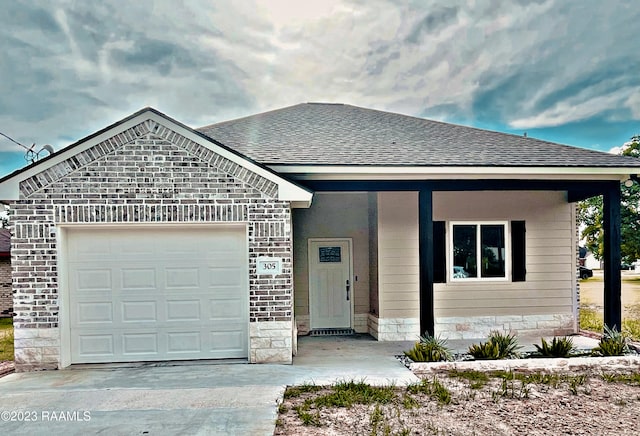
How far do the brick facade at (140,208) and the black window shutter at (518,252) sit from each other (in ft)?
17.5

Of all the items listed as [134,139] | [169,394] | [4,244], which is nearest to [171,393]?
[169,394]

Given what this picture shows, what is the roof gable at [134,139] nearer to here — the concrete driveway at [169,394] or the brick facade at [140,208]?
the brick facade at [140,208]

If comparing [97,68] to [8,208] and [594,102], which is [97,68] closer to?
[8,208]

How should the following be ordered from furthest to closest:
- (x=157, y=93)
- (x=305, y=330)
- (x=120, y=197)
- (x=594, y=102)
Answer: (x=594, y=102), (x=157, y=93), (x=305, y=330), (x=120, y=197)

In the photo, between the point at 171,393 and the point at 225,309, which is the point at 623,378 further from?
the point at 171,393

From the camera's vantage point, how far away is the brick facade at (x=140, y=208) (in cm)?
625

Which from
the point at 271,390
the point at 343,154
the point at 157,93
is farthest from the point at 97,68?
the point at 271,390

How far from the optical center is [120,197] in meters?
6.36

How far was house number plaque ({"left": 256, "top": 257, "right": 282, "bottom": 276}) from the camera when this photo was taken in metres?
6.54

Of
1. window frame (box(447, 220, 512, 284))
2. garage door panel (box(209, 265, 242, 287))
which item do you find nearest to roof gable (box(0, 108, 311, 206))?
garage door panel (box(209, 265, 242, 287))

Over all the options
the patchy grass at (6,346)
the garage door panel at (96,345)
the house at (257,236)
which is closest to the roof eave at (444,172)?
the house at (257,236)

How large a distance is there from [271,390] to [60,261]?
3956 mm

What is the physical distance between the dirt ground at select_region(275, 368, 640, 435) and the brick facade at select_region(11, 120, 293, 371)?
211cm

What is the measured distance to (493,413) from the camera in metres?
4.62
